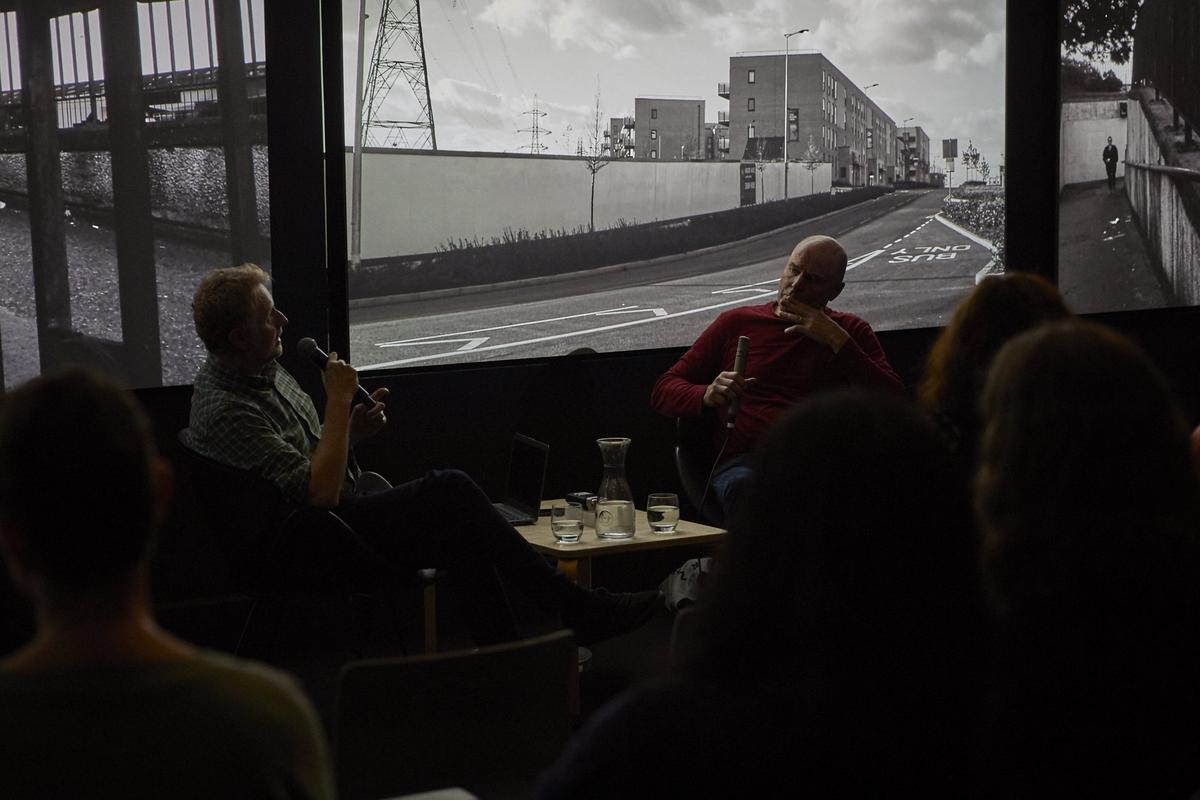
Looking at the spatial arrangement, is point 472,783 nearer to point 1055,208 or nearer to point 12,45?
point 12,45

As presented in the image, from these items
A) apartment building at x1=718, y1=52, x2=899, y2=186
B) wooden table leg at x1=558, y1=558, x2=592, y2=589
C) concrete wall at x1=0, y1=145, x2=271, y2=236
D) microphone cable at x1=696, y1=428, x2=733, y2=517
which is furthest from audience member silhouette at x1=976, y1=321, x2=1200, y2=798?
apartment building at x1=718, y1=52, x2=899, y2=186

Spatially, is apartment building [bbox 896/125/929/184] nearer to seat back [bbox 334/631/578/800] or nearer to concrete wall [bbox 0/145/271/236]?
concrete wall [bbox 0/145/271/236]

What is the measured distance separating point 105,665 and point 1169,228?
6379 millimetres

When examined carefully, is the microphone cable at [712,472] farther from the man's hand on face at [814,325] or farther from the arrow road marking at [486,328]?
the arrow road marking at [486,328]

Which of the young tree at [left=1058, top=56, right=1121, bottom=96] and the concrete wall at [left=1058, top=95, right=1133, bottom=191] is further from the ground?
the young tree at [left=1058, top=56, right=1121, bottom=96]

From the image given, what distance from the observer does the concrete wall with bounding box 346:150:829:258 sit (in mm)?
4352

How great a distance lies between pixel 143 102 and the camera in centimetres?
399

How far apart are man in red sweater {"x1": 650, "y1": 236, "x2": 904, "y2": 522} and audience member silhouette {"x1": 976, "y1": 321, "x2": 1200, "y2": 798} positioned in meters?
2.93

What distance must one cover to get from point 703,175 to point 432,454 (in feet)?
5.63

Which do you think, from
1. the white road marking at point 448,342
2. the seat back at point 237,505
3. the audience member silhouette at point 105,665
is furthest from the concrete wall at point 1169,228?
the audience member silhouette at point 105,665

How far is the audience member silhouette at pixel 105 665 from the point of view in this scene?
982mm

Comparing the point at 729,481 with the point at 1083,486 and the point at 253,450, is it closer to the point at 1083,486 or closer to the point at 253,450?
the point at 253,450

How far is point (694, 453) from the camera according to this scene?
426 cm

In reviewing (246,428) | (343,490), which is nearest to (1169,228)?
(343,490)
